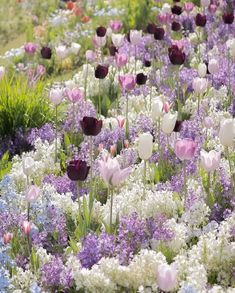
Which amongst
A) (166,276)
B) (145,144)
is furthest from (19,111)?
(166,276)

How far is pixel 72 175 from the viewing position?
414cm

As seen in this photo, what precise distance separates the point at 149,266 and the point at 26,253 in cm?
83

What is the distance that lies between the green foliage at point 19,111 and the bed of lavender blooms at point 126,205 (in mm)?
174

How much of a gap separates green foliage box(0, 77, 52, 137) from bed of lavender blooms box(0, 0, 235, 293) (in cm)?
17

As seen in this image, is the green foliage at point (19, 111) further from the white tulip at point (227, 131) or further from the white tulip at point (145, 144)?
the white tulip at point (227, 131)

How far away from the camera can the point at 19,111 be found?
6367 mm

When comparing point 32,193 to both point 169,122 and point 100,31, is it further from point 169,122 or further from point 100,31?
point 100,31

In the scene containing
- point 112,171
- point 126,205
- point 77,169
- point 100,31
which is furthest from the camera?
point 100,31

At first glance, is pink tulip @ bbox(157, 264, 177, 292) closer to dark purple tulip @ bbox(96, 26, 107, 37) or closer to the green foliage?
the green foliage

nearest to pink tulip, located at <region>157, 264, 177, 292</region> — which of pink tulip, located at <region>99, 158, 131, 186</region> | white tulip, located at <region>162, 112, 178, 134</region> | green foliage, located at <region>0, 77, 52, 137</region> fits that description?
pink tulip, located at <region>99, 158, 131, 186</region>

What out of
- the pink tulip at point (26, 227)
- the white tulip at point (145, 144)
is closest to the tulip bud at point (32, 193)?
the pink tulip at point (26, 227)

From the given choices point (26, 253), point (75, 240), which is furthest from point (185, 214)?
point (26, 253)

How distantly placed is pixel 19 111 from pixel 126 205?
212cm

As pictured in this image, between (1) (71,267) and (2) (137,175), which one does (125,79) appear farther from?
(1) (71,267)
